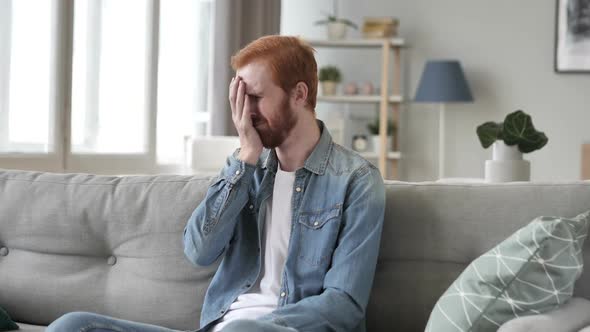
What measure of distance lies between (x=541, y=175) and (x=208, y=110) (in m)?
2.60

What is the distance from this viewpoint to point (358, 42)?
6.65m

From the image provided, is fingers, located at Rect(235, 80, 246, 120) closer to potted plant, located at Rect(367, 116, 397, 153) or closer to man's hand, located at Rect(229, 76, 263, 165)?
man's hand, located at Rect(229, 76, 263, 165)

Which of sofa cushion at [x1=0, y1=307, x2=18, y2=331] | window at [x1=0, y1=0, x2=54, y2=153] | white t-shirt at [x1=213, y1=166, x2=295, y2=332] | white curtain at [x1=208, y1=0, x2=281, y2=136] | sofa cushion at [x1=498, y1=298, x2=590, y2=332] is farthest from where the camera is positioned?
white curtain at [x1=208, y1=0, x2=281, y2=136]

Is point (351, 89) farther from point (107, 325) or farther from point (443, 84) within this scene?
point (107, 325)

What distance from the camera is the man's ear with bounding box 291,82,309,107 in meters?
2.07

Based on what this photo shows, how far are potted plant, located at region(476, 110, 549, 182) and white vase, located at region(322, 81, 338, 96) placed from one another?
389 centimetres

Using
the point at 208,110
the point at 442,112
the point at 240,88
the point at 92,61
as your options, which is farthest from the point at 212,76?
the point at 240,88

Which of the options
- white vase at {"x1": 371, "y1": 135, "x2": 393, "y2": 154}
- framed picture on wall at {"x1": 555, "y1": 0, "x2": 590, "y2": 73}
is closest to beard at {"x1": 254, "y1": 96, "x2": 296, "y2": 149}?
white vase at {"x1": 371, "y1": 135, "x2": 393, "y2": 154}

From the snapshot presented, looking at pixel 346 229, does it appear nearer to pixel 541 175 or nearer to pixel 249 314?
pixel 249 314

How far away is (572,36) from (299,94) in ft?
17.1

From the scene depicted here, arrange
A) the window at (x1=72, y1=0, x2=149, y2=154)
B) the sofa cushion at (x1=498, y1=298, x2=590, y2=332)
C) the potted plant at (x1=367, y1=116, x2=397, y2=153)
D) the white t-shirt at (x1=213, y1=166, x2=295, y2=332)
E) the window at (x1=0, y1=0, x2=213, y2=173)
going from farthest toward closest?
the potted plant at (x1=367, y1=116, x2=397, y2=153), the window at (x1=72, y1=0, x2=149, y2=154), the window at (x1=0, y1=0, x2=213, y2=173), the white t-shirt at (x1=213, y1=166, x2=295, y2=332), the sofa cushion at (x1=498, y1=298, x2=590, y2=332)

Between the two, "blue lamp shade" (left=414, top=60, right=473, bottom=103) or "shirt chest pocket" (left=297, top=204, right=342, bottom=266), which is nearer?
"shirt chest pocket" (left=297, top=204, right=342, bottom=266)

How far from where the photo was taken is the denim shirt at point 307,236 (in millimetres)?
1896

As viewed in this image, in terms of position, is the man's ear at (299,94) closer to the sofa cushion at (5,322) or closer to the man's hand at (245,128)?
the man's hand at (245,128)
